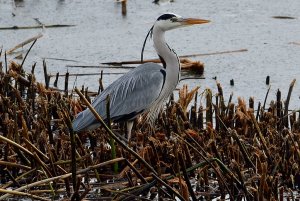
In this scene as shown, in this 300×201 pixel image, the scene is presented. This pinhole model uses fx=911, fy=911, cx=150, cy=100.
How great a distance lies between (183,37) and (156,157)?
16.6ft

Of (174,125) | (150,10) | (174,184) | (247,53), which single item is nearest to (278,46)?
(247,53)

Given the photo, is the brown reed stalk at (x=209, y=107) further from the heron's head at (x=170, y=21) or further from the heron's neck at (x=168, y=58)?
the heron's head at (x=170, y=21)

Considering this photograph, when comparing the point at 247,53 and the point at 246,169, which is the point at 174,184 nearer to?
the point at 246,169

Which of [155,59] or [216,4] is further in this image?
[216,4]

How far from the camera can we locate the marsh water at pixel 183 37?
8.69 m

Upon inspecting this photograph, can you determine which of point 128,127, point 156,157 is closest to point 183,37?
point 128,127

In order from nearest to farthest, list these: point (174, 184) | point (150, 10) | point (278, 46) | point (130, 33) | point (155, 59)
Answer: point (174, 184)
point (155, 59)
point (278, 46)
point (130, 33)
point (150, 10)

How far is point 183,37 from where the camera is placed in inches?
404

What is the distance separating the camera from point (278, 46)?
31.7 feet

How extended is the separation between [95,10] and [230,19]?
1774 mm

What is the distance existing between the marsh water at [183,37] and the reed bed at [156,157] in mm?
1657

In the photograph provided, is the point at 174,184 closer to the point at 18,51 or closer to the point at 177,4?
the point at 18,51

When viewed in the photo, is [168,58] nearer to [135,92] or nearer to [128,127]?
[135,92]

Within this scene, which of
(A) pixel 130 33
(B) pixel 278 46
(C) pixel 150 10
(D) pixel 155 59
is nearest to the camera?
(D) pixel 155 59
